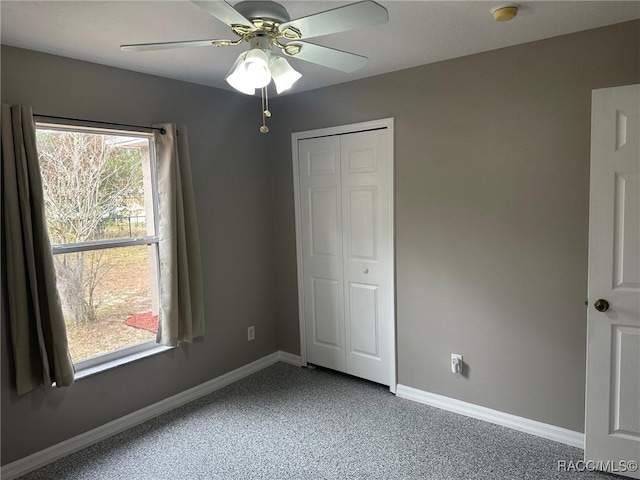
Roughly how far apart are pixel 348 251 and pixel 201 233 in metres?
1.15

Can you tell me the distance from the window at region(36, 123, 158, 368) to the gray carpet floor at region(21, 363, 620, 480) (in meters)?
0.62

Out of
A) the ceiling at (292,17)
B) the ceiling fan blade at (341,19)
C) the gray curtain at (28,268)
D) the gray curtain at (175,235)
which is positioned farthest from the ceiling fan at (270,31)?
the gray curtain at (175,235)

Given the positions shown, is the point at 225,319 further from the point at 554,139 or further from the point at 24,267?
the point at 554,139

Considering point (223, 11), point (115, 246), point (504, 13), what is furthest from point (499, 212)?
point (115, 246)

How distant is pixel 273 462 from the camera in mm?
2523

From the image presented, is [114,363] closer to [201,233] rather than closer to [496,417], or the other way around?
[201,233]

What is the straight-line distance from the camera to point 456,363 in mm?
3004

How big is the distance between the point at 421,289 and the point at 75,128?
97.3 inches

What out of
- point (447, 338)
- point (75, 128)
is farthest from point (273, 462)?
point (75, 128)

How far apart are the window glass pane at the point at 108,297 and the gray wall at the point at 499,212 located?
71.6 inches

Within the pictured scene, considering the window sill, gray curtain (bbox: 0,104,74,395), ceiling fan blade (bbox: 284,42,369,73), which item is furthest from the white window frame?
ceiling fan blade (bbox: 284,42,369,73)

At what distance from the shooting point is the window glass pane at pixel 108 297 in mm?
2729

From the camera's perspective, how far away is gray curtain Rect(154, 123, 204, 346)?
300 cm

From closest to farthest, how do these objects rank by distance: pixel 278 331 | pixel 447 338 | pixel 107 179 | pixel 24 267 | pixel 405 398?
pixel 24 267 → pixel 107 179 → pixel 447 338 → pixel 405 398 → pixel 278 331
